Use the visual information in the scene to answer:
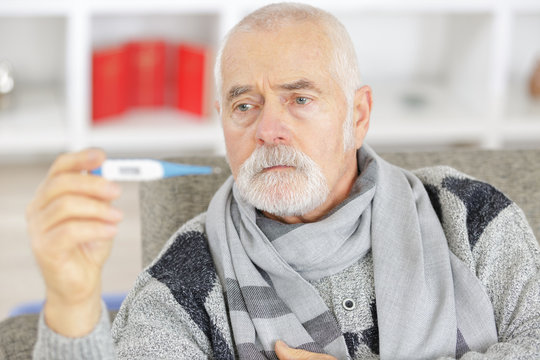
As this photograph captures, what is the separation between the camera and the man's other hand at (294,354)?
1553mm

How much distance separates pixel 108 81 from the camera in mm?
3443

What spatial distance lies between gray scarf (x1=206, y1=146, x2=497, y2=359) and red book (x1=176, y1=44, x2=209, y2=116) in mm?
1781

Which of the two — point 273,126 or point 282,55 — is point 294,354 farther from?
point 282,55

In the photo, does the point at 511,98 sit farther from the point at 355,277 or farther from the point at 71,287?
the point at 71,287

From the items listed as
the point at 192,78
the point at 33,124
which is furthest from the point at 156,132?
the point at 33,124

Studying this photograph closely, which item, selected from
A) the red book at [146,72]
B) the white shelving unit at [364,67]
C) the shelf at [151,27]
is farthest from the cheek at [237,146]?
the shelf at [151,27]

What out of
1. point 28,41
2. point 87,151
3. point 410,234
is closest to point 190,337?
point 410,234

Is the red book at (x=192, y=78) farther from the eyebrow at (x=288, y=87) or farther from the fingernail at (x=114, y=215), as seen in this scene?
the fingernail at (x=114, y=215)

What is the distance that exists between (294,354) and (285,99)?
0.48 metres

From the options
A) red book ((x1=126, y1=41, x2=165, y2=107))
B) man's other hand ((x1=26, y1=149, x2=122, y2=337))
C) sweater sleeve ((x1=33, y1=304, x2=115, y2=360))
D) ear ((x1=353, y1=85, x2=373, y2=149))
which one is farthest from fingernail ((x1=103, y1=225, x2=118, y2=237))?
red book ((x1=126, y1=41, x2=165, y2=107))

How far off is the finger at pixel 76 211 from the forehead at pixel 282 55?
0.67m

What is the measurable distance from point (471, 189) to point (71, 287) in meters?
0.92

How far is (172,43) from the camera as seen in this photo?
145 inches

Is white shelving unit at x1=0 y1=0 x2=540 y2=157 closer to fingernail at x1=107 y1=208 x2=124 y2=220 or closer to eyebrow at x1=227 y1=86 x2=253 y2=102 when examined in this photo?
eyebrow at x1=227 y1=86 x2=253 y2=102
